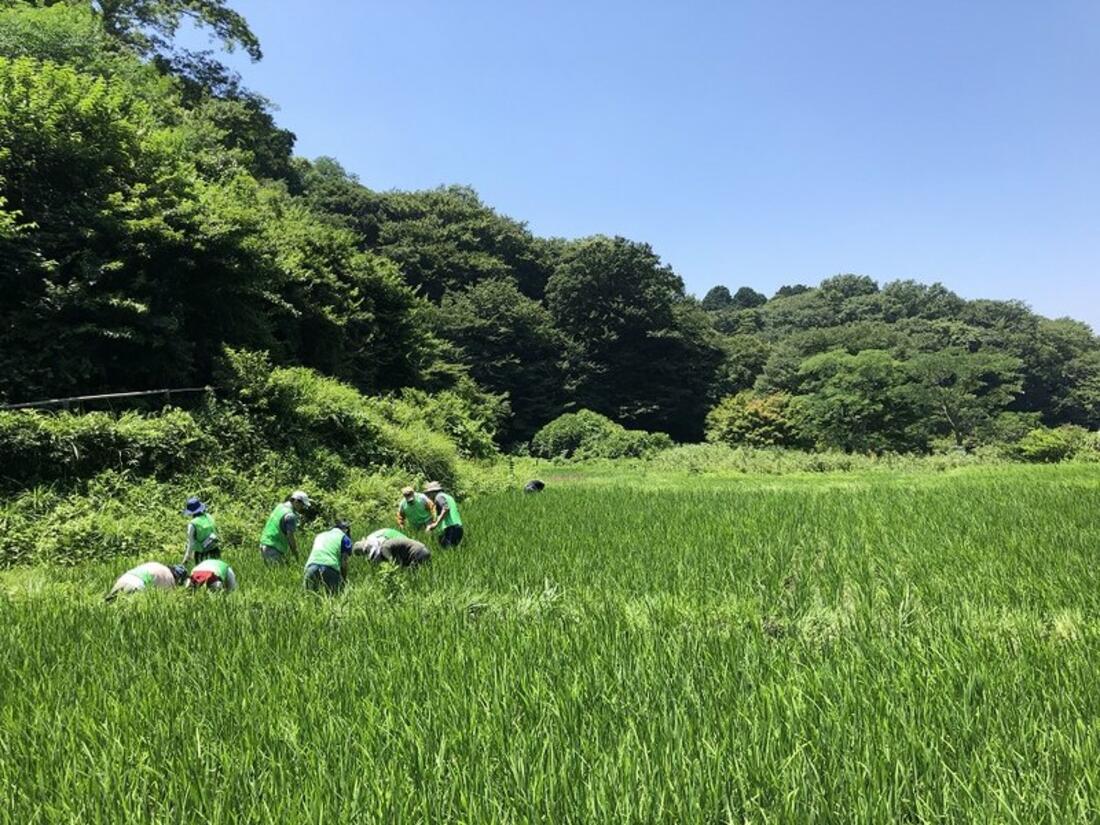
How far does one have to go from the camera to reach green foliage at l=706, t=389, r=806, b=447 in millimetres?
37250

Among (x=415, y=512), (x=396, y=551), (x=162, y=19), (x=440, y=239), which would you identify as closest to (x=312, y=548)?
(x=396, y=551)

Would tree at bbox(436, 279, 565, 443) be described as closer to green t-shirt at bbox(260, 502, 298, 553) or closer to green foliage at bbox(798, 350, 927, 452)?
green foliage at bbox(798, 350, 927, 452)

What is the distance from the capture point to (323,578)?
5.62m

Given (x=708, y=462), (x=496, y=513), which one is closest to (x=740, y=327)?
(x=708, y=462)

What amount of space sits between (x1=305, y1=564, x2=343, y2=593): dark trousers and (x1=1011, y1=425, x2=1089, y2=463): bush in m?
32.7

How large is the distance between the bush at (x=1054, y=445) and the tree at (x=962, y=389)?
7512 mm

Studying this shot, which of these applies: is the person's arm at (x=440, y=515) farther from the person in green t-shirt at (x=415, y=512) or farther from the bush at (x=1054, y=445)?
the bush at (x=1054, y=445)

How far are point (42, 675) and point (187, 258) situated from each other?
34.2 ft

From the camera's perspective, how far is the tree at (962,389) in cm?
3647

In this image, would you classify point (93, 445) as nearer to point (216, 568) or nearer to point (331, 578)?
point (216, 568)

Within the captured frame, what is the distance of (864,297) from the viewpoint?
8225cm

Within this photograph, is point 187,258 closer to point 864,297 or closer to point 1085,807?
point 1085,807

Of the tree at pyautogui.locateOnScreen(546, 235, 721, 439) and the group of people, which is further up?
the tree at pyautogui.locateOnScreen(546, 235, 721, 439)

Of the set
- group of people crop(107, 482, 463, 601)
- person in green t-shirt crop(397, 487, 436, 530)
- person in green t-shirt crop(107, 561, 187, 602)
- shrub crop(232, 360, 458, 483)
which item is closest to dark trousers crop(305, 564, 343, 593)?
group of people crop(107, 482, 463, 601)
